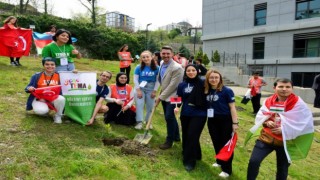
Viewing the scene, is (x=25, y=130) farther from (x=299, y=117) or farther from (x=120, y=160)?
(x=299, y=117)

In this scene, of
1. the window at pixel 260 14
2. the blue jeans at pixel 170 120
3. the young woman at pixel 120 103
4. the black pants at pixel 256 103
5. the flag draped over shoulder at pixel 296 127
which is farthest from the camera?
the window at pixel 260 14

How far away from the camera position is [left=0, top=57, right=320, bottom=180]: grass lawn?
15.0 feet

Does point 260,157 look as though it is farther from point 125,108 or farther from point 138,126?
point 125,108

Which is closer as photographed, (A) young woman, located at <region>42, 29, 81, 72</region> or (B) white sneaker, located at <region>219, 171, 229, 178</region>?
(B) white sneaker, located at <region>219, 171, 229, 178</region>

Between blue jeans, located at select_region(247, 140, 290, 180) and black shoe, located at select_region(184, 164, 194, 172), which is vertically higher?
blue jeans, located at select_region(247, 140, 290, 180)

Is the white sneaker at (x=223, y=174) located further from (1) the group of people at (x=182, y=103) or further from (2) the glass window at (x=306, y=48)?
(2) the glass window at (x=306, y=48)

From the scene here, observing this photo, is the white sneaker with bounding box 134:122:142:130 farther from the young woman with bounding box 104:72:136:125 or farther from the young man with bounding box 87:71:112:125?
the young man with bounding box 87:71:112:125

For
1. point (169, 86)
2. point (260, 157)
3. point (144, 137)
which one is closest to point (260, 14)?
point (169, 86)

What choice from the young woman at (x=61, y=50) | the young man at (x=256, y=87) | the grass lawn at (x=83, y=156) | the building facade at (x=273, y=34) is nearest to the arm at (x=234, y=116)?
the grass lawn at (x=83, y=156)

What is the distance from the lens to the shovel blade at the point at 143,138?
6215mm

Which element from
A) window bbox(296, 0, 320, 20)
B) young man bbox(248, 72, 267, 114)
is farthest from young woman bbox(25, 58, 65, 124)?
window bbox(296, 0, 320, 20)

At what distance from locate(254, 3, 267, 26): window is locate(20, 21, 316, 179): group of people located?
920 inches

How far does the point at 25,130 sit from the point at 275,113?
433 centimetres

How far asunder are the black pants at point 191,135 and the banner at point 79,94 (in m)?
2.07
